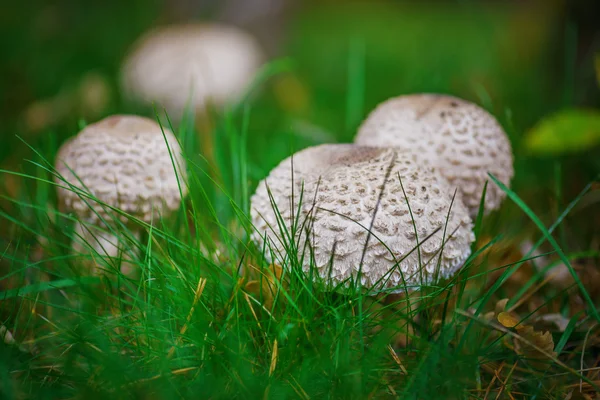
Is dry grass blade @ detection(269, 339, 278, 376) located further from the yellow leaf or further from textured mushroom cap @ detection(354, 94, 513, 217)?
textured mushroom cap @ detection(354, 94, 513, 217)

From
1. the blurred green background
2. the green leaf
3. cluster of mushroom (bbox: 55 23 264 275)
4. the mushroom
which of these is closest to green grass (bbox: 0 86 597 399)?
cluster of mushroom (bbox: 55 23 264 275)

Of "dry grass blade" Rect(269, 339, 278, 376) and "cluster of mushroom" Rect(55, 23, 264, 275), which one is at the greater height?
"cluster of mushroom" Rect(55, 23, 264, 275)

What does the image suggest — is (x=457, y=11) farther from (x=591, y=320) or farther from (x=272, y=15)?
(x=591, y=320)

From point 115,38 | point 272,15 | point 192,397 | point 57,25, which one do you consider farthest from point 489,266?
point 57,25

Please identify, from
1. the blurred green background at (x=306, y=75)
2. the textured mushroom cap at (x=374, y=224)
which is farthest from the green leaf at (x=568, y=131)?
the textured mushroom cap at (x=374, y=224)

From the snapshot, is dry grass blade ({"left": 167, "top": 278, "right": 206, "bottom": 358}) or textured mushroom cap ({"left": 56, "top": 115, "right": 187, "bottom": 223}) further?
textured mushroom cap ({"left": 56, "top": 115, "right": 187, "bottom": 223})

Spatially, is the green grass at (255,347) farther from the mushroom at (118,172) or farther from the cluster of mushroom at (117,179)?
the mushroom at (118,172)

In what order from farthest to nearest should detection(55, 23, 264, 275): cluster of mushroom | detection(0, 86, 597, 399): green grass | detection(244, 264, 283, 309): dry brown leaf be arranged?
detection(55, 23, 264, 275): cluster of mushroom < detection(244, 264, 283, 309): dry brown leaf < detection(0, 86, 597, 399): green grass
